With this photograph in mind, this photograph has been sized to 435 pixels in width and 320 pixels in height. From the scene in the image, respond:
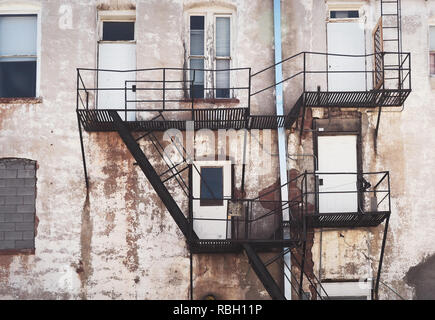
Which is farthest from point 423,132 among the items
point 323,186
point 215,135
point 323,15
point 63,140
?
point 63,140

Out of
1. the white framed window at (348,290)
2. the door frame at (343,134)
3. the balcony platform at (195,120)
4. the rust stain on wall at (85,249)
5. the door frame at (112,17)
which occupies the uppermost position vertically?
the door frame at (112,17)

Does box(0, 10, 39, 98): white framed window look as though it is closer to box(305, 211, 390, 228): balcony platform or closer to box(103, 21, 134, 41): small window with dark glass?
box(103, 21, 134, 41): small window with dark glass

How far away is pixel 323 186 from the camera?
15.4 metres

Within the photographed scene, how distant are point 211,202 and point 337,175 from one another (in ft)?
9.81

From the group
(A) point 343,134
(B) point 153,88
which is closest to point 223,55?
(B) point 153,88

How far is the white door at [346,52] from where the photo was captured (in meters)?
15.8

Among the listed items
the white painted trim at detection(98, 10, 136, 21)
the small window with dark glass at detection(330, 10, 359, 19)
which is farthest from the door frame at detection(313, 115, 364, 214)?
the white painted trim at detection(98, 10, 136, 21)

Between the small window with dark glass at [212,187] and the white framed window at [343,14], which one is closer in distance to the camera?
the small window with dark glass at [212,187]

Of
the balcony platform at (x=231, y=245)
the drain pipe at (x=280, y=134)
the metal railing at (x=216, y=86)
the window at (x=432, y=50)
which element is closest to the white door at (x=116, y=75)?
the metal railing at (x=216, y=86)

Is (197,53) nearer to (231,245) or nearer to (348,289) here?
(231,245)

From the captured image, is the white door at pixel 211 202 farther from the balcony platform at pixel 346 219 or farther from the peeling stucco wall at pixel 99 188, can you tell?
the balcony platform at pixel 346 219

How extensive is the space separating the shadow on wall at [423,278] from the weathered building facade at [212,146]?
0.15 feet

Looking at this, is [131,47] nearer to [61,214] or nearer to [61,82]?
[61,82]
